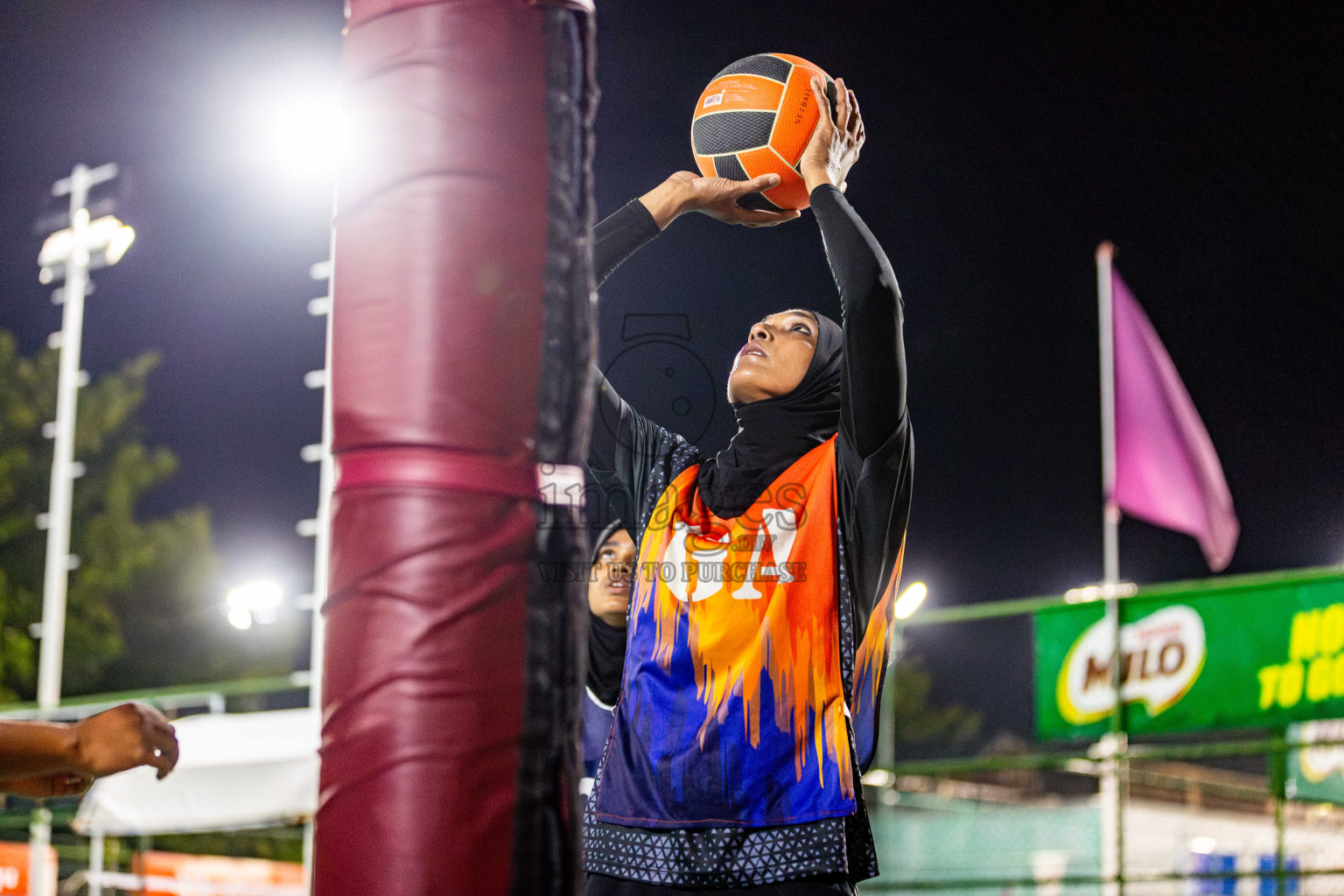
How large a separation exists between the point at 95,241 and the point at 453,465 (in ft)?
41.4

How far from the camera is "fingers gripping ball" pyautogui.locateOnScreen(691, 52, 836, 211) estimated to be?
3027 mm

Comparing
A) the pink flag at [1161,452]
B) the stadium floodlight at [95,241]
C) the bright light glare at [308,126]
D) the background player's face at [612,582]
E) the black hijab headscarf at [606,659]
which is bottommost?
the black hijab headscarf at [606,659]

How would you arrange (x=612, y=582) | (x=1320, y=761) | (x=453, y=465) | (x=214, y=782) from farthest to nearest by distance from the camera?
(x=214, y=782)
(x=1320, y=761)
(x=612, y=582)
(x=453, y=465)

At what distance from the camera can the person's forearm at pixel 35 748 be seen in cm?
205

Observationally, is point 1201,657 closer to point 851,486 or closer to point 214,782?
point 851,486

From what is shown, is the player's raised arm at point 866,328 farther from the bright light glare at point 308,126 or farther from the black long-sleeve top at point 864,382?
the bright light glare at point 308,126

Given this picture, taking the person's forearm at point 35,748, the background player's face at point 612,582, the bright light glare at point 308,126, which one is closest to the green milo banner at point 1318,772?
the background player's face at point 612,582

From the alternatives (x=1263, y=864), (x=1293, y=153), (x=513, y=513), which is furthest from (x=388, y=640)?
(x=1293, y=153)

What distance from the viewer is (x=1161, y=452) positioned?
10.1 metres

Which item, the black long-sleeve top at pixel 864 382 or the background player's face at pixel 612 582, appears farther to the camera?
the background player's face at pixel 612 582

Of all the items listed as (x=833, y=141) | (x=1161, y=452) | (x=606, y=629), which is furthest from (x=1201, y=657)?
(x=833, y=141)

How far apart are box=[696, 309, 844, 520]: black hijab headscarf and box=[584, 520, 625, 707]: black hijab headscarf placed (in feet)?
3.43

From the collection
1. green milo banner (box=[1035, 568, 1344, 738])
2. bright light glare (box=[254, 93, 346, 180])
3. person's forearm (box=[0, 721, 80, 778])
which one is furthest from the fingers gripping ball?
bright light glare (box=[254, 93, 346, 180])

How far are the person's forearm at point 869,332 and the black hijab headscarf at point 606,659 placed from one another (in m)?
1.43
